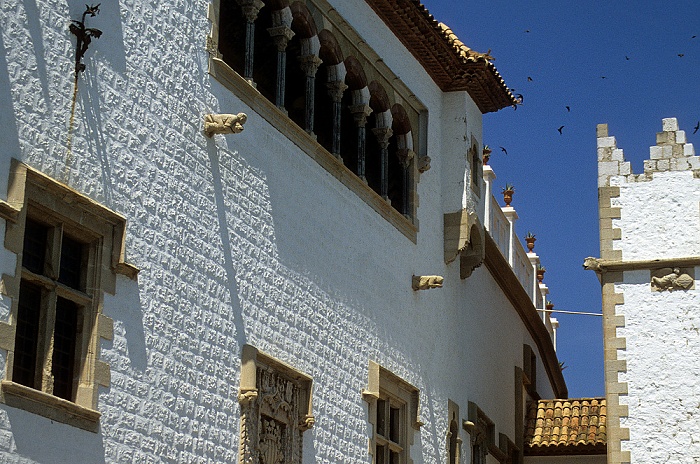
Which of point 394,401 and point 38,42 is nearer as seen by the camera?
point 38,42

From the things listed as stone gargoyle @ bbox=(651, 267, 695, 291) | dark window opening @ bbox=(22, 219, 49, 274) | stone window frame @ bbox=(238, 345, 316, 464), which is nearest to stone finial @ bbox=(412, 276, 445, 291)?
stone gargoyle @ bbox=(651, 267, 695, 291)

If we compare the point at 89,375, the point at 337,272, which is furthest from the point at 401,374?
the point at 89,375

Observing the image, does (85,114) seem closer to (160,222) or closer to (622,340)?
(160,222)

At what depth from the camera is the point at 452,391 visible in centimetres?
2086

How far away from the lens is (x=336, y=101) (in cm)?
1794

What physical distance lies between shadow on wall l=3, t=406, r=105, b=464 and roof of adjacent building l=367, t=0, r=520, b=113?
9.13 metres

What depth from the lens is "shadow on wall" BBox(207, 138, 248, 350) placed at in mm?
14430

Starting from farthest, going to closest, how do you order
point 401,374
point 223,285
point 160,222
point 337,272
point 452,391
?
1. point 452,391
2. point 401,374
3. point 337,272
4. point 223,285
5. point 160,222

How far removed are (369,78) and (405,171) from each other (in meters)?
1.72

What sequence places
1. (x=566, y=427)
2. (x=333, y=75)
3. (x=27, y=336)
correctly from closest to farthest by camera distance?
(x=27, y=336) → (x=333, y=75) → (x=566, y=427)

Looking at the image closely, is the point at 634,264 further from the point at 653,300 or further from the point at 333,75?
A: the point at 333,75

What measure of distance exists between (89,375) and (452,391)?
32.3 feet

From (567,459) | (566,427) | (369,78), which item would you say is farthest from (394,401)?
(566,427)

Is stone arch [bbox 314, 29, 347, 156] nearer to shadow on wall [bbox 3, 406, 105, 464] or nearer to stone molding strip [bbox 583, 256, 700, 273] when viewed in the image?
stone molding strip [bbox 583, 256, 700, 273]
